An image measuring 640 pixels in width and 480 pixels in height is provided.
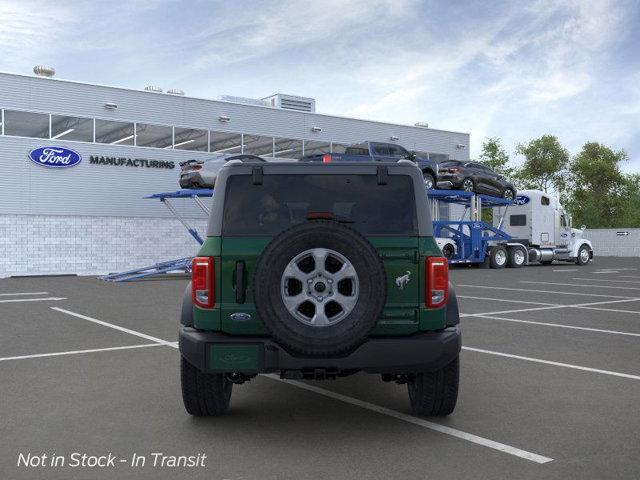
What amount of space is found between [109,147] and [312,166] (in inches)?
981

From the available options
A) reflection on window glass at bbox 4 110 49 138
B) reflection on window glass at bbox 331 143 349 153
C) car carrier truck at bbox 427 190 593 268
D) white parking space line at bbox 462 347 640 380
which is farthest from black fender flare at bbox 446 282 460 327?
reflection on window glass at bbox 331 143 349 153

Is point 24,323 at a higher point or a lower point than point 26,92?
lower

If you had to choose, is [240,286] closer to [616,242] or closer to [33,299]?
[33,299]

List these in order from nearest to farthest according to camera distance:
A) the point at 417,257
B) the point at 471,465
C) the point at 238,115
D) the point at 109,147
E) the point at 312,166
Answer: the point at 471,465 < the point at 417,257 < the point at 312,166 < the point at 109,147 < the point at 238,115

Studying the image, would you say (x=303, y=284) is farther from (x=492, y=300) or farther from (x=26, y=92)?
(x=26, y=92)

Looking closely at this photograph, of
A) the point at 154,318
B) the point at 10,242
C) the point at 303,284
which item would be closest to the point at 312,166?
the point at 303,284

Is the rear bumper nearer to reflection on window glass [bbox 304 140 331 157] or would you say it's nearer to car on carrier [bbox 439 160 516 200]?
car on carrier [bbox 439 160 516 200]

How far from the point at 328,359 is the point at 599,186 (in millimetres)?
73871

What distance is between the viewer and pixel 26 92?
86.2 ft

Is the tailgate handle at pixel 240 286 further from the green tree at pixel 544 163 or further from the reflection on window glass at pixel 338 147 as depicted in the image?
the green tree at pixel 544 163

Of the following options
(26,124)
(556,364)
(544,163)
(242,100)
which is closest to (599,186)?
(544,163)

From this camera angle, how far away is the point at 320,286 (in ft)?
14.5

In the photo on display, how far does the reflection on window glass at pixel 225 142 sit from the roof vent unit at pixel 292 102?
171 inches

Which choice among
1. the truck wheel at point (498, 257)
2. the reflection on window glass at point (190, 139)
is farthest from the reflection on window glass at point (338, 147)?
the truck wheel at point (498, 257)
